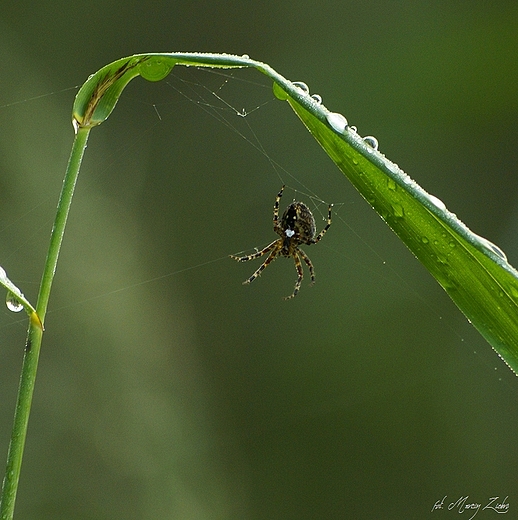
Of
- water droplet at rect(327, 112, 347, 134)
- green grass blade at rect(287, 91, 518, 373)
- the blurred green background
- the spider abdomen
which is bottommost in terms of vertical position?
green grass blade at rect(287, 91, 518, 373)

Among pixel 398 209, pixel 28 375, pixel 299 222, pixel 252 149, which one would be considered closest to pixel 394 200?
pixel 398 209

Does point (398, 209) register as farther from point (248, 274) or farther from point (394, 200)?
point (248, 274)

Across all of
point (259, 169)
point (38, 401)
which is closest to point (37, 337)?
point (38, 401)

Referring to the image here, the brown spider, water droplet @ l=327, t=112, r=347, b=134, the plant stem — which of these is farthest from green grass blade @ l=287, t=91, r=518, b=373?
the brown spider

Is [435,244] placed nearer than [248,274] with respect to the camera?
Yes

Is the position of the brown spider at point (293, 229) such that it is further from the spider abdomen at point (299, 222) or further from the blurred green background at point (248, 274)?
the blurred green background at point (248, 274)

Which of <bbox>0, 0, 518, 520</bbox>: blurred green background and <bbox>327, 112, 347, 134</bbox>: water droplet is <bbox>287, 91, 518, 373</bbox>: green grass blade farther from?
<bbox>0, 0, 518, 520</bbox>: blurred green background
